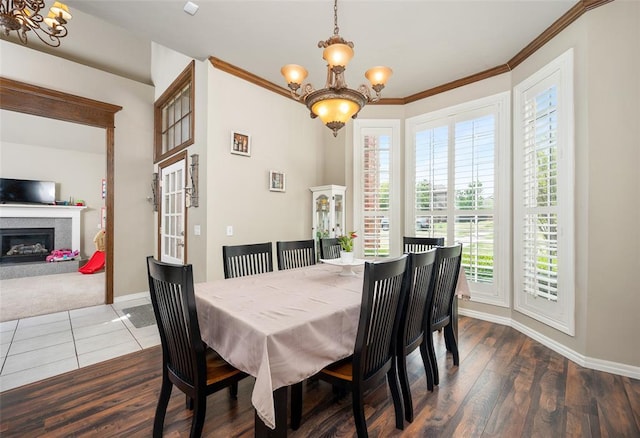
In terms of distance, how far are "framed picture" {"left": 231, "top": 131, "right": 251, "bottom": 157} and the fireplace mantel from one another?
577 cm

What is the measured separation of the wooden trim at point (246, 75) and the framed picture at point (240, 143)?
695mm

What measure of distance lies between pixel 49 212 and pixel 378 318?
7999 millimetres

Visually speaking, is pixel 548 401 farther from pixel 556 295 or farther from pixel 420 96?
pixel 420 96

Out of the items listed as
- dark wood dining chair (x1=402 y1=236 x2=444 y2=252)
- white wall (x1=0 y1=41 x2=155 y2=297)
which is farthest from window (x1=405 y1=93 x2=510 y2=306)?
white wall (x1=0 y1=41 x2=155 y2=297)

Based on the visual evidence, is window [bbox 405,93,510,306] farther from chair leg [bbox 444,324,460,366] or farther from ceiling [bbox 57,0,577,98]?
chair leg [bbox 444,324,460,366]

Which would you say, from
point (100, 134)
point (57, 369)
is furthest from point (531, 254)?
point (100, 134)

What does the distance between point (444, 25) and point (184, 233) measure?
3.53 metres

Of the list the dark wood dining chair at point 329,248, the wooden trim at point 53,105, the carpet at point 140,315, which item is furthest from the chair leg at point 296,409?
the wooden trim at point 53,105

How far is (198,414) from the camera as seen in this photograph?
1306 mm

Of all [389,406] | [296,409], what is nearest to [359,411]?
[296,409]

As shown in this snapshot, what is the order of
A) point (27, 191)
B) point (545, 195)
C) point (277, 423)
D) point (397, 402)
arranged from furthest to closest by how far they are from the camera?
point (27, 191)
point (545, 195)
point (397, 402)
point (277, 423)

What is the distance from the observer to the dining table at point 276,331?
1.16m

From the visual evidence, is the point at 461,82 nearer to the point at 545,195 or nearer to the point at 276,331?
the point at 545,195

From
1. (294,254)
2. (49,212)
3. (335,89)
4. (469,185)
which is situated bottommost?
(294,254)
